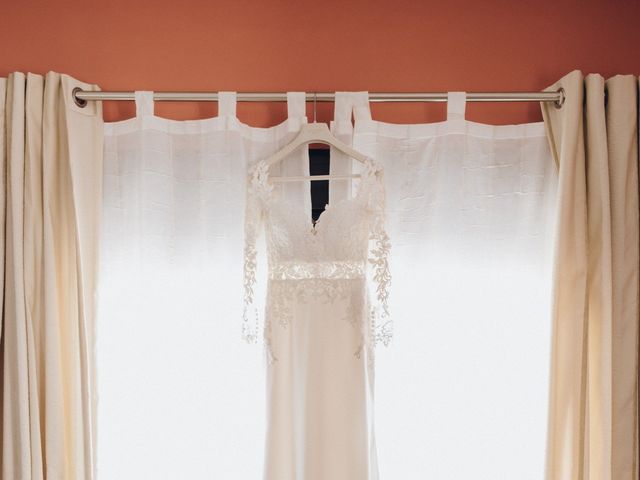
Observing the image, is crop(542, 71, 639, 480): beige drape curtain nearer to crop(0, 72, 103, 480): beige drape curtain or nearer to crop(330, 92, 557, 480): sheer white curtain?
crop(330, 92, 557, 480): sheer white curtain

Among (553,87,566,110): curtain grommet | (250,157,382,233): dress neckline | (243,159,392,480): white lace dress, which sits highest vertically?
(553,87,566,110): curtain grommet

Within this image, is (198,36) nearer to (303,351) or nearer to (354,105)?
(354,105)

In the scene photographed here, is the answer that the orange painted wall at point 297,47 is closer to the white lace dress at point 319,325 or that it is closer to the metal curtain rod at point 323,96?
the metal curtain rod at point 323,96

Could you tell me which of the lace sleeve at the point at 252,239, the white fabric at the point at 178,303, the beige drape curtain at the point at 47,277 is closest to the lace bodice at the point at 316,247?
the lace sleeve at the point at 252,239

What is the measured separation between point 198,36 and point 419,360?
125cm

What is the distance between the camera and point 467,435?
1773 mm

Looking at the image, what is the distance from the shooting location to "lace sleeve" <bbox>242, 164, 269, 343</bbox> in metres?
1.61

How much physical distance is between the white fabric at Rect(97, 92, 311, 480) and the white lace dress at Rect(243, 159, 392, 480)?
146 millimetres

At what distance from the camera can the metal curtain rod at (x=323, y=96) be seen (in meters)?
1.68

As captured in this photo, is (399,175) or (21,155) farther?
(399,175)

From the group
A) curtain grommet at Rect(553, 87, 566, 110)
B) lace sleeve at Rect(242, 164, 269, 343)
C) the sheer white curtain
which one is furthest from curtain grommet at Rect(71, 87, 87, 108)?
curtain grommet at Rect(553, 87, 566, 110)

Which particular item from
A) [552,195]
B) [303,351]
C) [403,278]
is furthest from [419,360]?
[552,195]

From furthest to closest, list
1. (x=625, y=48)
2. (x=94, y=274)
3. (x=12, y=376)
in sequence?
1. (x=625, y=48)
2. (x=94, y=274)
3. (x=12, y=376)

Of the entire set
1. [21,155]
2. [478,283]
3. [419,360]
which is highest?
[21,155]
